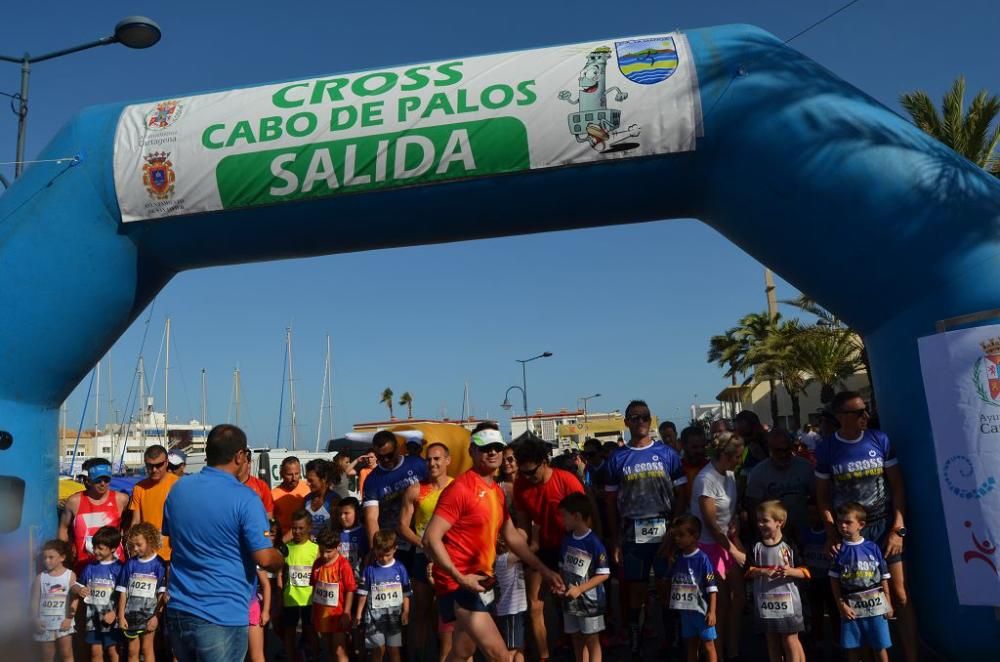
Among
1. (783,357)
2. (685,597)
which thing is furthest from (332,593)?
(783,357)

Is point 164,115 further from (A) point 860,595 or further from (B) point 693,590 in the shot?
(A) point 860,595

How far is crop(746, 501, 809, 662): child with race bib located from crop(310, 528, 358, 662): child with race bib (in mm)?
3059

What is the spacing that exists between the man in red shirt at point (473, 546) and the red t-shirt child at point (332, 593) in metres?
1.59

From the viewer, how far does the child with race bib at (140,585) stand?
5.82 meters

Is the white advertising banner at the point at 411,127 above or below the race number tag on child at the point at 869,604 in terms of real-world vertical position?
above

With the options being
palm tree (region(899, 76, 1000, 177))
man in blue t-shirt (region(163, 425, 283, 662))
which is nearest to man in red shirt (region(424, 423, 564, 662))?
man in blue t-shirt (region(163, 425, 283, 662))

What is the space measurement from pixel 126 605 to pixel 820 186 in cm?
600

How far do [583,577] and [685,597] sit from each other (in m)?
0.73

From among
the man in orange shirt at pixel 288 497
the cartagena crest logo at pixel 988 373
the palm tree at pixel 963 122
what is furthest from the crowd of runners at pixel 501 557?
the palm tree at pixel 963 122

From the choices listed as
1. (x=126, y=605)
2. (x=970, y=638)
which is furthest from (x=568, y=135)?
(x=126, y=605)

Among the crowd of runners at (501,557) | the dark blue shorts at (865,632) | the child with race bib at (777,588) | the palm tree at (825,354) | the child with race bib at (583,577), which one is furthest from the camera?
the palm tree at (825,354)

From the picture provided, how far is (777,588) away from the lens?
5.18 m

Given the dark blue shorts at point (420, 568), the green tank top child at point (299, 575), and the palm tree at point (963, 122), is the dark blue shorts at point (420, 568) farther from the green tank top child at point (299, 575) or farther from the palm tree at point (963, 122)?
Result: the palm tree at point (963, 122)

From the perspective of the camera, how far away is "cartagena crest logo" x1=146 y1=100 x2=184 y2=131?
267 inches
